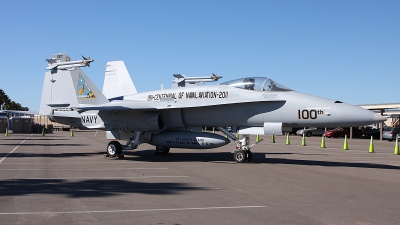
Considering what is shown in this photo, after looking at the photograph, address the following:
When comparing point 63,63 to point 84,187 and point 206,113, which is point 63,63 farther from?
point 84,187

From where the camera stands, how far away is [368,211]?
22.4 feet

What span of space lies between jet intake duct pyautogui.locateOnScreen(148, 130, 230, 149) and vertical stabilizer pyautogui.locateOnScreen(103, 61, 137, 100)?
16.5 ft

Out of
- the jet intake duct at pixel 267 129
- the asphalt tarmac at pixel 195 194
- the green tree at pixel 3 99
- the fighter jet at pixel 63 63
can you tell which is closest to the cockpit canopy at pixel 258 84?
the jet intake duct at pixel 267 129

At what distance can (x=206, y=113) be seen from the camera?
14625 mm

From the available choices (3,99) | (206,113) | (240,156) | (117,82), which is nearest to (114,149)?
(206,113)

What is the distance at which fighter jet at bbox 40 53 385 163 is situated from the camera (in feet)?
42.8

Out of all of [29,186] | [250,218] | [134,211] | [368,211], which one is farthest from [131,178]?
[368,211]

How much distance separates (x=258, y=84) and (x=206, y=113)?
6.69 feet

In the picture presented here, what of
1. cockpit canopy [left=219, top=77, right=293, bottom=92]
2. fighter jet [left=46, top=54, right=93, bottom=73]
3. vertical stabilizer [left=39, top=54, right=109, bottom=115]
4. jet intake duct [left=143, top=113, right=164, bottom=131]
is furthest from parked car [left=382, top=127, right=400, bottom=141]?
fighter jet [left=46, top=54, right=93, bottom=73]

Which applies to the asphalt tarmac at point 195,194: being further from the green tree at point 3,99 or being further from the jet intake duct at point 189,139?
the green tree at point 3,99

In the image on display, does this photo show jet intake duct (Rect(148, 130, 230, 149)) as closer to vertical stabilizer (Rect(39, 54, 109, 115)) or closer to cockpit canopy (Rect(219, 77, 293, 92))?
cockpit canopy (Rect(219, 77, 293, 92))

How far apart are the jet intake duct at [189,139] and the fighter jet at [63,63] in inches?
176

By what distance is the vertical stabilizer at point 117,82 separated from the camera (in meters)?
20.1

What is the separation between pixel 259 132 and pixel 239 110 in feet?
3.33
